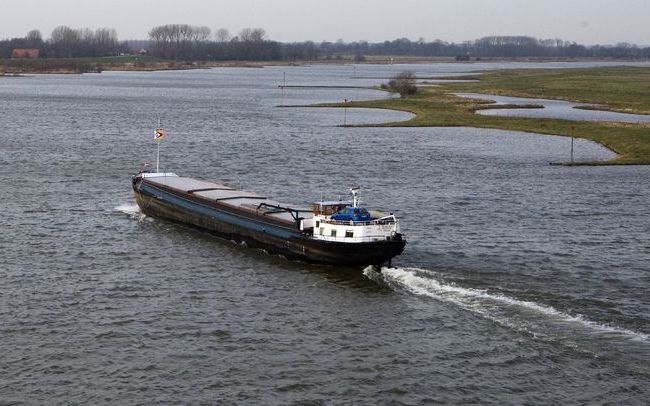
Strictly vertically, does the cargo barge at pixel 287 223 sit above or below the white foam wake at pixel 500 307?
above

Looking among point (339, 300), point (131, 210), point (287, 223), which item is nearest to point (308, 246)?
point (287, 223)

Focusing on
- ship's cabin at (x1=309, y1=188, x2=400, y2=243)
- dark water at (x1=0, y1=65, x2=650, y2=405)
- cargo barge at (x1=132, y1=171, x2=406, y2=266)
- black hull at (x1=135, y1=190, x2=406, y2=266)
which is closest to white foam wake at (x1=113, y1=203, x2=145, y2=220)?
dark water at (x1=0, y1=65, x2=650, y2=405)

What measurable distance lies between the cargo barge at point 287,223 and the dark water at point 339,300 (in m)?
1.02

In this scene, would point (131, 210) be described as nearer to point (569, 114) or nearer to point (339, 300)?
point (339, 300)

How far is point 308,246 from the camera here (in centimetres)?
5619

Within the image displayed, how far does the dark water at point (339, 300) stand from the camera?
37.8 m

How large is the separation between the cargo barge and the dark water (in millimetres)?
1024

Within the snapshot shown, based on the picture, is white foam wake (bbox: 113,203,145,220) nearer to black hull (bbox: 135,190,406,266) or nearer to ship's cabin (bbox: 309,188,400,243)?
black hull (bbox: 135,190,406,266)

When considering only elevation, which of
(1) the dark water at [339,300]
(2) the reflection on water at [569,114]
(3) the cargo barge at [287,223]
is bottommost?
(1) the dark water at [339,300]

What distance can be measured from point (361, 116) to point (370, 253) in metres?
114

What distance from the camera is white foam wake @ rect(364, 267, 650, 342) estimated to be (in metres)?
43.3

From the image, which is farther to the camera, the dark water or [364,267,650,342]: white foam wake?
[364,267,650,342]: white foam wake

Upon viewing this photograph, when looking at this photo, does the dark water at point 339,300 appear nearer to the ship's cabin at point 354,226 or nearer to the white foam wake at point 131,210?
the white foam wake at point 131,210

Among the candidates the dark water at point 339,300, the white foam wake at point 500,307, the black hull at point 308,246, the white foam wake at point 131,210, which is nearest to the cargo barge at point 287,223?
the black hull at point 308,246
